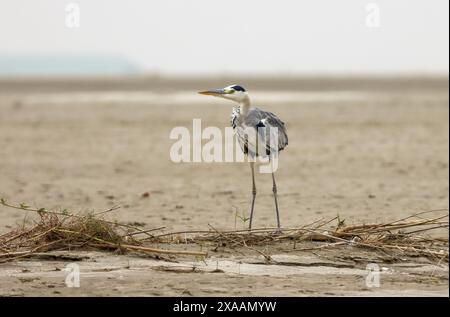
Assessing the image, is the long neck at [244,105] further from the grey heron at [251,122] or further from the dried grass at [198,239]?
the dried grass at [198,239]

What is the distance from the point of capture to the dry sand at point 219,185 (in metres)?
6.74

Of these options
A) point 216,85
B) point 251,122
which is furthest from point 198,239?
point 216,85

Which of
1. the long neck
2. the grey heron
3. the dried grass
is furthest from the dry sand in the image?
the long neck

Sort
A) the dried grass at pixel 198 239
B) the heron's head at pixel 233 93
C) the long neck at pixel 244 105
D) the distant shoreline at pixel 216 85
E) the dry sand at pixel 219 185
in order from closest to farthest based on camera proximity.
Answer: the dry sand at pixel 219 185 → the dried grass at pixel 198 239 → the heron's head at pixel 233 93 → the long neck at pixel 244 105 → the distant shoreline at pixel 216 85

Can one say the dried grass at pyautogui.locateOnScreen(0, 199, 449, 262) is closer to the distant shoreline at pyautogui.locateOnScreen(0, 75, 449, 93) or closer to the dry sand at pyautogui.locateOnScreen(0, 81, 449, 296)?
the dry sand at pyautogui.locateOnScreen(0, 81, 449, 296)

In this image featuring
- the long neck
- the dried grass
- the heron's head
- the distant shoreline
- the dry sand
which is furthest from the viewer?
the distant shoreline

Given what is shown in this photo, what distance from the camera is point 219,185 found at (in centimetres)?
1283

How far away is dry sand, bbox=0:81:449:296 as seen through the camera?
6.74 m

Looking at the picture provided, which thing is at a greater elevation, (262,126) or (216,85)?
(262,126)

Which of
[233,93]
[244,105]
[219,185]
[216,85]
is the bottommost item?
[216,85]

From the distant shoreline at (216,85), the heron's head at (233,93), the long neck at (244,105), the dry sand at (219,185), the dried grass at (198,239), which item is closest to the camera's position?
the dry sand at (219,185)

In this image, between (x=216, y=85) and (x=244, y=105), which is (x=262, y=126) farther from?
(x=216, y=85)

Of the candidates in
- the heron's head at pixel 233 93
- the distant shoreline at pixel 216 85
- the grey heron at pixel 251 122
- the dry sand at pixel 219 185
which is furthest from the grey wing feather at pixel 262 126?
the distant shoreline at pixel 216 85

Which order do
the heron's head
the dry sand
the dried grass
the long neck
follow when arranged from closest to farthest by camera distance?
the dry sand < the dried grass < the heron's head < the long neck
